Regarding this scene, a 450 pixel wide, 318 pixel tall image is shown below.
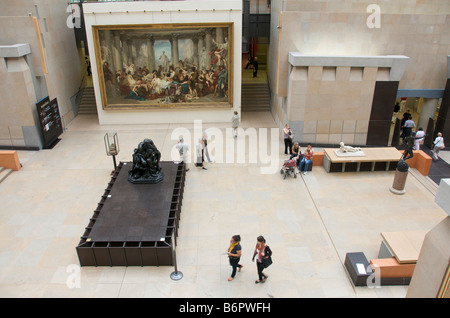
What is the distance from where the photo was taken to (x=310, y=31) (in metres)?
17.1

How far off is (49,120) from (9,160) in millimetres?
3504

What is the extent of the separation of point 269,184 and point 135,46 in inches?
427

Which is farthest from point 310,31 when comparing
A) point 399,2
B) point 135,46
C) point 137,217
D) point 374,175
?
point 137,217

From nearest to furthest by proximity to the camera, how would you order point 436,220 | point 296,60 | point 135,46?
point 436,220
point 296,60
point 135,46

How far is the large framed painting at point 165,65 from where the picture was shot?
19.2 meters

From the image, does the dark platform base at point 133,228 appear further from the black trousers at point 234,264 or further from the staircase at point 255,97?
the staircase at point 255,97

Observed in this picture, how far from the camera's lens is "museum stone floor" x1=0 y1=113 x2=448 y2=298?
31.3ft

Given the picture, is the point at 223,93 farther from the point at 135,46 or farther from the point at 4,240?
the point at 4,240

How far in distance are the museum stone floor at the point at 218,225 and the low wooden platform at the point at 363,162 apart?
32 centimetres

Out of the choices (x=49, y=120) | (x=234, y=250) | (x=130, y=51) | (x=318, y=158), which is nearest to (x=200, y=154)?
(x=318, y=158)

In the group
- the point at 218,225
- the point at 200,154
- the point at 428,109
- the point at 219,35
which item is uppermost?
the point at 219,35

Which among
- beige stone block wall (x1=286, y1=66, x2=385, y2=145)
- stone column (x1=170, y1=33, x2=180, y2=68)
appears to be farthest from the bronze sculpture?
stone column (x1=170, y1=33, x2=180, y2=68)

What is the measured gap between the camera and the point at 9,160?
609 inches

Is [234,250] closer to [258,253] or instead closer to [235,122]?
[258,253]
